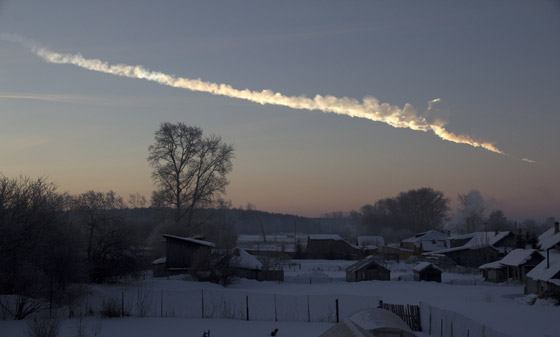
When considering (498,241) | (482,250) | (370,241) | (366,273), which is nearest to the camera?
(366,273)

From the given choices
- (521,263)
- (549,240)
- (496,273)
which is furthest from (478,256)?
(521,263)

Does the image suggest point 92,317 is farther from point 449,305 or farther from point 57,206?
point 449,305

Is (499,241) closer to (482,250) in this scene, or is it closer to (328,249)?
(482,250)

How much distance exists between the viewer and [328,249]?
293 feet

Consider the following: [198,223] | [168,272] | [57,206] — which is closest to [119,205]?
[198,223]

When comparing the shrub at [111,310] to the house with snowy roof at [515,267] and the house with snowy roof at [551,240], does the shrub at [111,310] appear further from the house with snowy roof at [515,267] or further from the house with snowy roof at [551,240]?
the house with snowy roof at [551,240]

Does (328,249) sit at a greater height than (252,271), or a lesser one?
lesser

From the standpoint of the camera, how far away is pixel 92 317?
78.9 ft

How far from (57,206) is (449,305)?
24741 mm

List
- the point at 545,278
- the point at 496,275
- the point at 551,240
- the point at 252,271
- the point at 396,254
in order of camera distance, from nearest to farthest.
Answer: the point at 545,278, the point at 252,271, the point at 496,275, the point at 551,240, the point at 396,254

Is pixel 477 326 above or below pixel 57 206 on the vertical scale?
below

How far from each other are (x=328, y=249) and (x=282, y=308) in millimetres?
62622

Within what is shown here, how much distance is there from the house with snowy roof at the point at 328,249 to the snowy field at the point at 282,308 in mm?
43593

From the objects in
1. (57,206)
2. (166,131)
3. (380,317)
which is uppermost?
(166,131)
